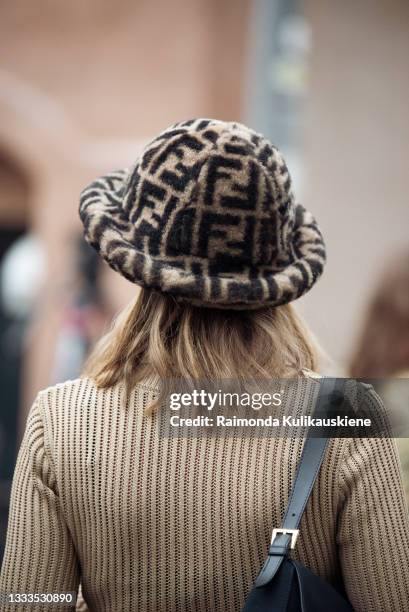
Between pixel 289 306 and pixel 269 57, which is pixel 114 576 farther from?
pixel 269 57

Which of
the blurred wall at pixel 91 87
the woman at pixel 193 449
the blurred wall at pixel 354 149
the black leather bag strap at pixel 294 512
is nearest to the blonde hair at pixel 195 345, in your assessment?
the woman at pixel 193 449

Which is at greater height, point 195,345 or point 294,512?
point 195,345

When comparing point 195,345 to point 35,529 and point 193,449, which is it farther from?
point 35,529

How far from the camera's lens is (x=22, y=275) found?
8719 mm

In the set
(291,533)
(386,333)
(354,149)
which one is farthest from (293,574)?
(354,149)

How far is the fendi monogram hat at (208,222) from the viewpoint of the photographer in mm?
1466

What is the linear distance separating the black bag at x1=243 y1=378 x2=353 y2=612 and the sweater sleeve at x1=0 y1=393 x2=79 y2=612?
1.17ft

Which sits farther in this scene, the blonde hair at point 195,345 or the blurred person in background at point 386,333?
the blurred person in background at point 386,333

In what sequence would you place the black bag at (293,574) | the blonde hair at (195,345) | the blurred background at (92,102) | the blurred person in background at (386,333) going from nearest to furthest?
the black bag at (293,574), the blonde hair at (195,345), the blurred person in background at (386,333), the blurred background at (92,102)

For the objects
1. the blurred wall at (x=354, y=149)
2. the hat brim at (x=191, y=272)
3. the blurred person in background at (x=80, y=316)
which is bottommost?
the blurred person in background at (x=80, y=316)

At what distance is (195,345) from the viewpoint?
1530mm

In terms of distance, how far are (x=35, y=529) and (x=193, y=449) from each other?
32 centimetres

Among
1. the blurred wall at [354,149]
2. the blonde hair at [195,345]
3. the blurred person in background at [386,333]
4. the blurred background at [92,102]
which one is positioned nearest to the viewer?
the blonde hair at [195,345]

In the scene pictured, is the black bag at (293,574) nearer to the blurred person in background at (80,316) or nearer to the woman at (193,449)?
the woman at (193,449)
